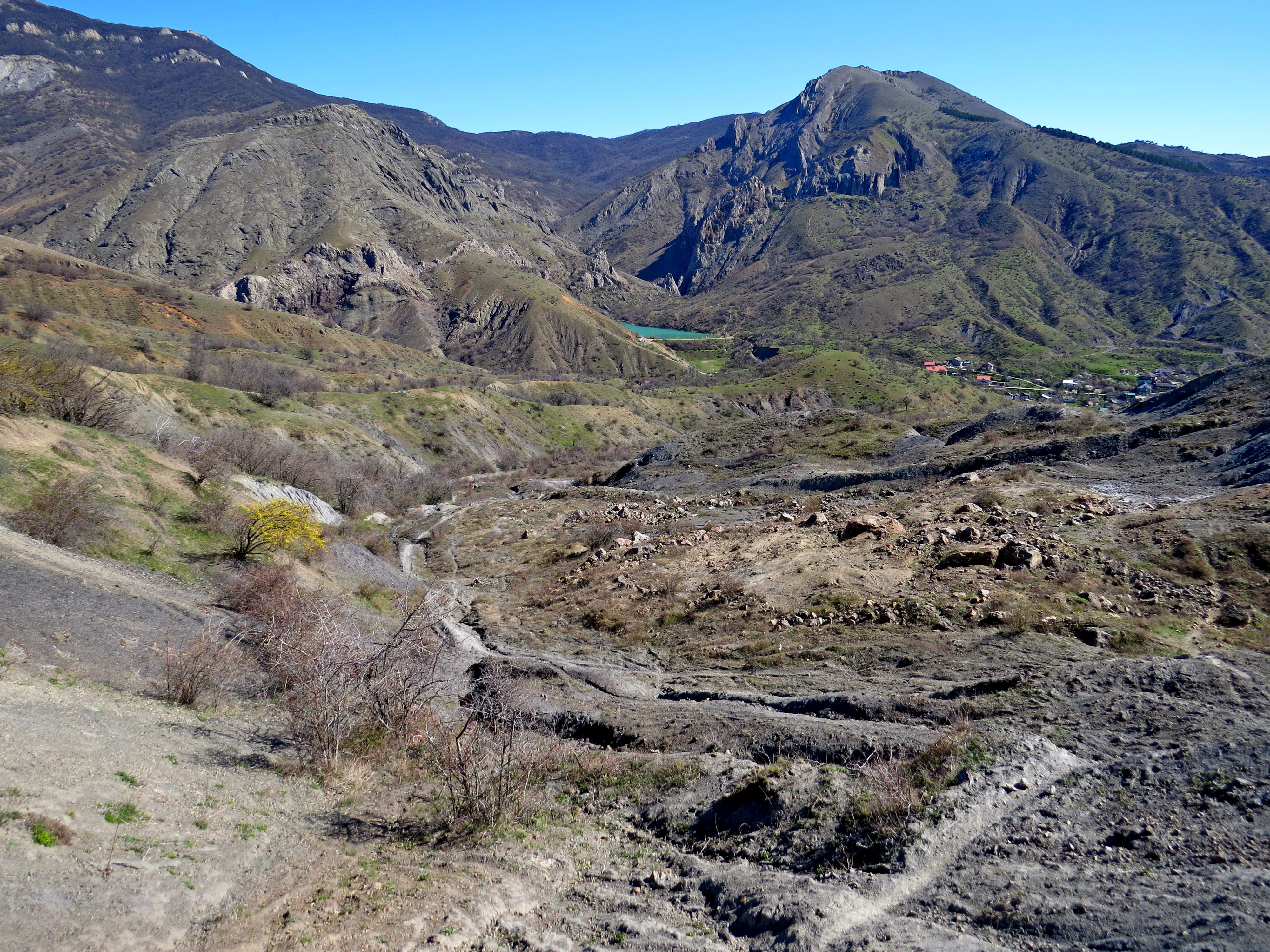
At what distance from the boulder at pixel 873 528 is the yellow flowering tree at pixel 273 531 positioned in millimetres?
19909

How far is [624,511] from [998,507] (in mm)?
19581

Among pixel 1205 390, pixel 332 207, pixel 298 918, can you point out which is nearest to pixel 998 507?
pixel 298 918

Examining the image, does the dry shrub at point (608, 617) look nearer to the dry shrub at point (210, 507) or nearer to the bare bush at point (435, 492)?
the dry shrub at point (210, 507)

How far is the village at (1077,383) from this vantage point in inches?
4422

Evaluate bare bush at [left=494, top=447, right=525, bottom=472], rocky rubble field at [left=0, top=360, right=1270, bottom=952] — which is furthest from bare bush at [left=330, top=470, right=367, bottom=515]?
bare bush at [left=494, top=447, right=525, bottom=472]

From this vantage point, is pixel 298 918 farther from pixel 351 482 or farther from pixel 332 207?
pixel 332 207

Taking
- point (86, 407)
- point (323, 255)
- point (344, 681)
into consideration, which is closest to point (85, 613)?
point (344, 681)

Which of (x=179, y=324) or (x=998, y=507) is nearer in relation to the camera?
(x=998, y=507)

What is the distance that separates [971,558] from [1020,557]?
129 cm

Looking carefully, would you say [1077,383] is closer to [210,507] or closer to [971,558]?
[971,558]

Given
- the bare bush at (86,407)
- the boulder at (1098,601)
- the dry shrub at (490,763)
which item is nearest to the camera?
the dry shrub at (490,763)

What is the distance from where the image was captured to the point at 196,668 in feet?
41.4

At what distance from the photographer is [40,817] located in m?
7.02

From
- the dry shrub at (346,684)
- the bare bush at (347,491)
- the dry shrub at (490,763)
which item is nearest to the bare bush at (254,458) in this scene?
the bare bush at (347,491)
